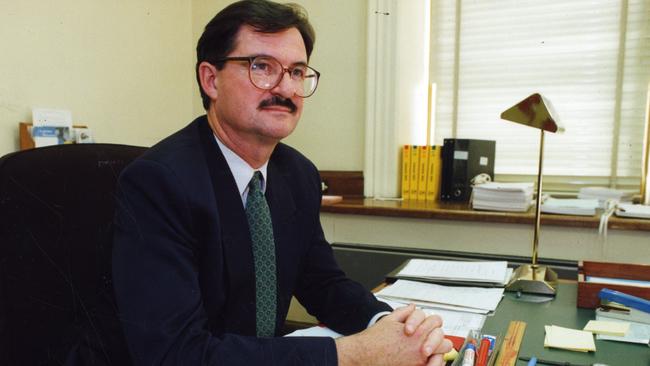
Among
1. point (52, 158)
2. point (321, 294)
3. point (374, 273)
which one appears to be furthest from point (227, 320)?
point (374, 273)

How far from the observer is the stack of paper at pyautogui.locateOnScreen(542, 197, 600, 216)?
2014mm

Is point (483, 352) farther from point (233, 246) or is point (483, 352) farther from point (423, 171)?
point (423, 171)

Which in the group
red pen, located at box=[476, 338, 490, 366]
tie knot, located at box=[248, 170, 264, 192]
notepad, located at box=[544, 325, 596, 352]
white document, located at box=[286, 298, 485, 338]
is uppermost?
tie knot, located at box=[248, 170, 264, 192]

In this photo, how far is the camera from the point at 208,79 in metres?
1.12


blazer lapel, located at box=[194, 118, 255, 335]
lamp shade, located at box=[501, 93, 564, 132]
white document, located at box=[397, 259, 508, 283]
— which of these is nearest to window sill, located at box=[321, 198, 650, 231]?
white document, located at box=[397, 259, 508, 283]

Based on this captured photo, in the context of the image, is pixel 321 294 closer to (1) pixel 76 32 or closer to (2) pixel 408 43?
(1) pixel 76 32

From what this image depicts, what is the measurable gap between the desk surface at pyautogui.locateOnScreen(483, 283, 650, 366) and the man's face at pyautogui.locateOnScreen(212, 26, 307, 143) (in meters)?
0.61

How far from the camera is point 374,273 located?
1750 mm

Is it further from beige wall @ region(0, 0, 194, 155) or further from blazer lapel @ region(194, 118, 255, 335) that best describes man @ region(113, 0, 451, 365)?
beige wall @ region(0, 0, 194, 155)

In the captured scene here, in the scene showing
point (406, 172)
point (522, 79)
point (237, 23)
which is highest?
point (522, 79)

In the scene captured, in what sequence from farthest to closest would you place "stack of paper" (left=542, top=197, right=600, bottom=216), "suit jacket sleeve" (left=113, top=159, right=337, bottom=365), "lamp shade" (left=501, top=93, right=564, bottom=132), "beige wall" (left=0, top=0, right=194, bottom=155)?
"stack of paper" (left=542, top=197, right=600, bottom=216) → "beige wall" (left=0, top=0, right=194, bottom=155) → "lamp shade" (left=501, top=93, right=564, bottom=132) → "suit jacket sleeve" (left=113, top=159, right=337, bottom=365)

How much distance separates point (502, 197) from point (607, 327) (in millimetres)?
1168

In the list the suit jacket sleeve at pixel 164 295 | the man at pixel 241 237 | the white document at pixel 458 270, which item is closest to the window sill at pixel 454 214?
the white document at pixel 458 270

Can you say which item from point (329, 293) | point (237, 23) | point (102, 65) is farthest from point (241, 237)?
point (102, 65)
